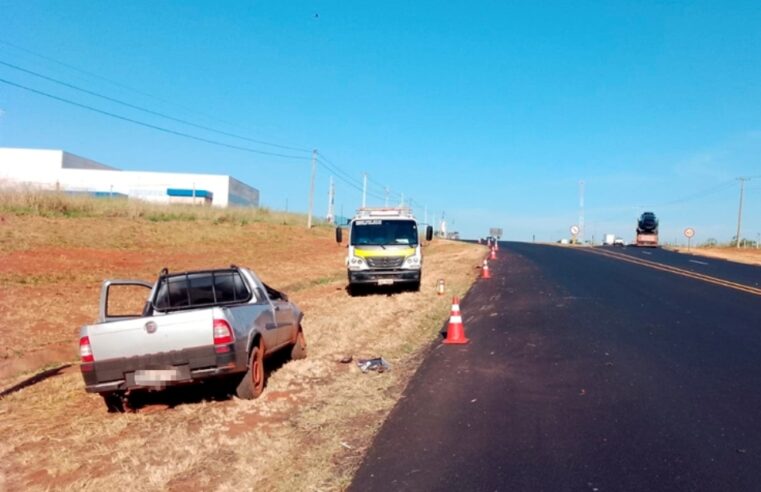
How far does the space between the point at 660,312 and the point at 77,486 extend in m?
12.0

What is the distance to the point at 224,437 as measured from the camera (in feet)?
21.4

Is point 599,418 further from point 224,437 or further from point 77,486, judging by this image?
point 77,486

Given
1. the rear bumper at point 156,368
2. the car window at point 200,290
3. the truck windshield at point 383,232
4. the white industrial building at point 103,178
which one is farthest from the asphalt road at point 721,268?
the white industrial building at point 103,178

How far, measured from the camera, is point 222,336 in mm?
7395

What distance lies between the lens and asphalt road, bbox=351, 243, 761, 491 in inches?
202

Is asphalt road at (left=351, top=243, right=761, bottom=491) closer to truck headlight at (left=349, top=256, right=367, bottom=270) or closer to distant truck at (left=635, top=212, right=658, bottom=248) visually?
truck headlight at (left=349, top=256, right=367, bottom=270)

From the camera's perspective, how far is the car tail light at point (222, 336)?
7.37 m

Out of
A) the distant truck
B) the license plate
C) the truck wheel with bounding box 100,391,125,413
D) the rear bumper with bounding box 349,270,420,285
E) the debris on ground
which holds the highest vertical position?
the distant truck

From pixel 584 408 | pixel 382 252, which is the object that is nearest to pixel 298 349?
pixel 584 408

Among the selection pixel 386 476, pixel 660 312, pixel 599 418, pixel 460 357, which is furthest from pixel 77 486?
pixel 660 312

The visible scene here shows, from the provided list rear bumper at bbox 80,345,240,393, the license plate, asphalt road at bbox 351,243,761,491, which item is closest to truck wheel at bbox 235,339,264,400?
rear bumper at bbox 80,345,240,393

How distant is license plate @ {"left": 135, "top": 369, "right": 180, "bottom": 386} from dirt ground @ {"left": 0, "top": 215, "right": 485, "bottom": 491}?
46 centimetres

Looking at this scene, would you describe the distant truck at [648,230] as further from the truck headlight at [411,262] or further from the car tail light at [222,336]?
the car tail light at [222,336]

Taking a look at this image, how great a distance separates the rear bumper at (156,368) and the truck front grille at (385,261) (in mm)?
11840
